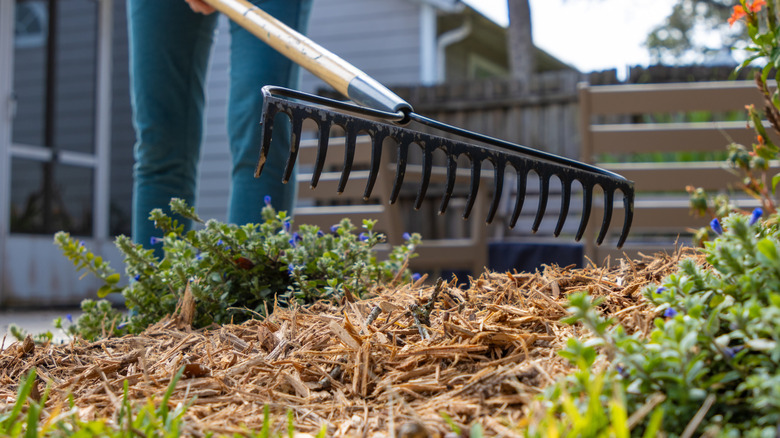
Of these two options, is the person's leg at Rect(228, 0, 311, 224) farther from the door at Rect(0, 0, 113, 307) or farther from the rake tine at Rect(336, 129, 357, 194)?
the door at Rect(0, 0, 113, 307)

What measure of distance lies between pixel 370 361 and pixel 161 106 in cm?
136

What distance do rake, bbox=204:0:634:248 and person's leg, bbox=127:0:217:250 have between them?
2.37 ft

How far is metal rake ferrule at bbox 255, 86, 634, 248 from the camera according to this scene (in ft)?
4.27

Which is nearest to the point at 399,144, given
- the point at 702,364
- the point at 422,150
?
the point at 422,150

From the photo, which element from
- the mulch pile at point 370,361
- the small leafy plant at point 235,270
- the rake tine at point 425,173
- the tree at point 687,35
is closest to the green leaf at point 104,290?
the small leafy plant at point 235,270

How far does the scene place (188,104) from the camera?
221 cm

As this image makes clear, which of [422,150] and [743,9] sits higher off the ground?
[743,9]

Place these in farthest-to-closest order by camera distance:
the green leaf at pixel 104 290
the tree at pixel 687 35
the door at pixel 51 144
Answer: the tree at pixel 687 35 < the door at pixel 51 144 < the green leaf at pixel 104 290

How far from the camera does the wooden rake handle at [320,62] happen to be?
1.44 meters

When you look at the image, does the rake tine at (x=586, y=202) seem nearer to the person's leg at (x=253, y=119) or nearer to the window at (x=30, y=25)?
the person's leg at (x=253, y=119)

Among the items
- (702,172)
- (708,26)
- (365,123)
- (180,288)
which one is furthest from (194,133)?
(708,26)

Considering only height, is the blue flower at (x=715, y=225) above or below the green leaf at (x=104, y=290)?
above

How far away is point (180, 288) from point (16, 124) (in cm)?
818

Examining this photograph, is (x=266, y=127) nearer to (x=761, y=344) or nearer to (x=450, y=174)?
(x=450, y=174)
